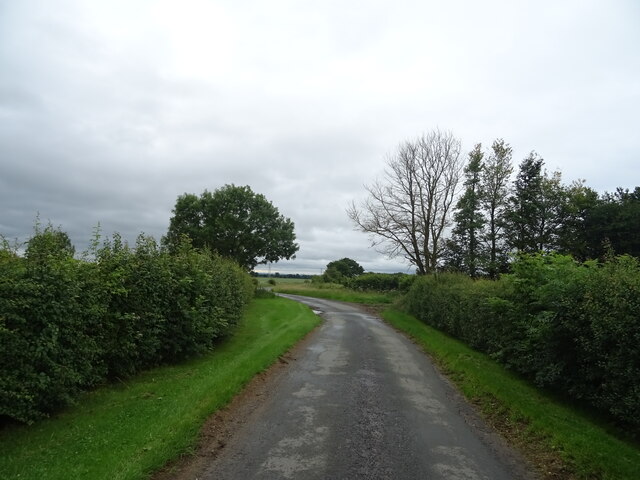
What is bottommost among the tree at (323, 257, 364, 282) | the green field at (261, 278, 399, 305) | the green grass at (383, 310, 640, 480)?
the green grass at (383, 310, 640, 480)

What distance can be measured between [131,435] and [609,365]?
743 cm

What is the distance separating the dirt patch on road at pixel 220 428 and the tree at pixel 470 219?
31.3 metres

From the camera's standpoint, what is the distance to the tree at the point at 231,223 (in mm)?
43219

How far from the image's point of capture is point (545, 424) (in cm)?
663

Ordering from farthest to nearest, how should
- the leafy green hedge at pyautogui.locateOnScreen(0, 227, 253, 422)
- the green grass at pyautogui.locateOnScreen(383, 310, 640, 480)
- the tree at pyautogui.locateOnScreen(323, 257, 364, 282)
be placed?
the tree at pyautogui.locateOnScreen(323, 257, 364, 282), the leafy green hedge at pyautogui.locateOnScreen(0, 227, 253, 422), the green grass at pyautogui.locateOnScreen(383, 310, 640, 480)

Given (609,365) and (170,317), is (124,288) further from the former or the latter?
(609,365)

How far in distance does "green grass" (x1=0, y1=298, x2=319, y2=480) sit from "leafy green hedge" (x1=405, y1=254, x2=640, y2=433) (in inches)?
256

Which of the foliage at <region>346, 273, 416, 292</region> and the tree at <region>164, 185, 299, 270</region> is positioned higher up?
the tree at <region>164, 185, 299, 270</region>

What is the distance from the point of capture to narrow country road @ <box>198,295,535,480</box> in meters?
5.11

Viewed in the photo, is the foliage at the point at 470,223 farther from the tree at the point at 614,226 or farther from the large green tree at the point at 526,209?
the tree at the point at 614,226

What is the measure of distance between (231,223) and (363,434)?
38824 mm

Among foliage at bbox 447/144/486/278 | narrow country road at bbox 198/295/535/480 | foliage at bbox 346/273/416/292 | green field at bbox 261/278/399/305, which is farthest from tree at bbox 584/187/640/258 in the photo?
narrow country road at bbox 198/295/535/480

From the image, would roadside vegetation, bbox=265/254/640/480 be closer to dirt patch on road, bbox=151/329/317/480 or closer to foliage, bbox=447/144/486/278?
dirt patch on road, bbox=151/329/317/480

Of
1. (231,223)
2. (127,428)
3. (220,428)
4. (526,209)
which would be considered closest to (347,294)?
(231,223)
